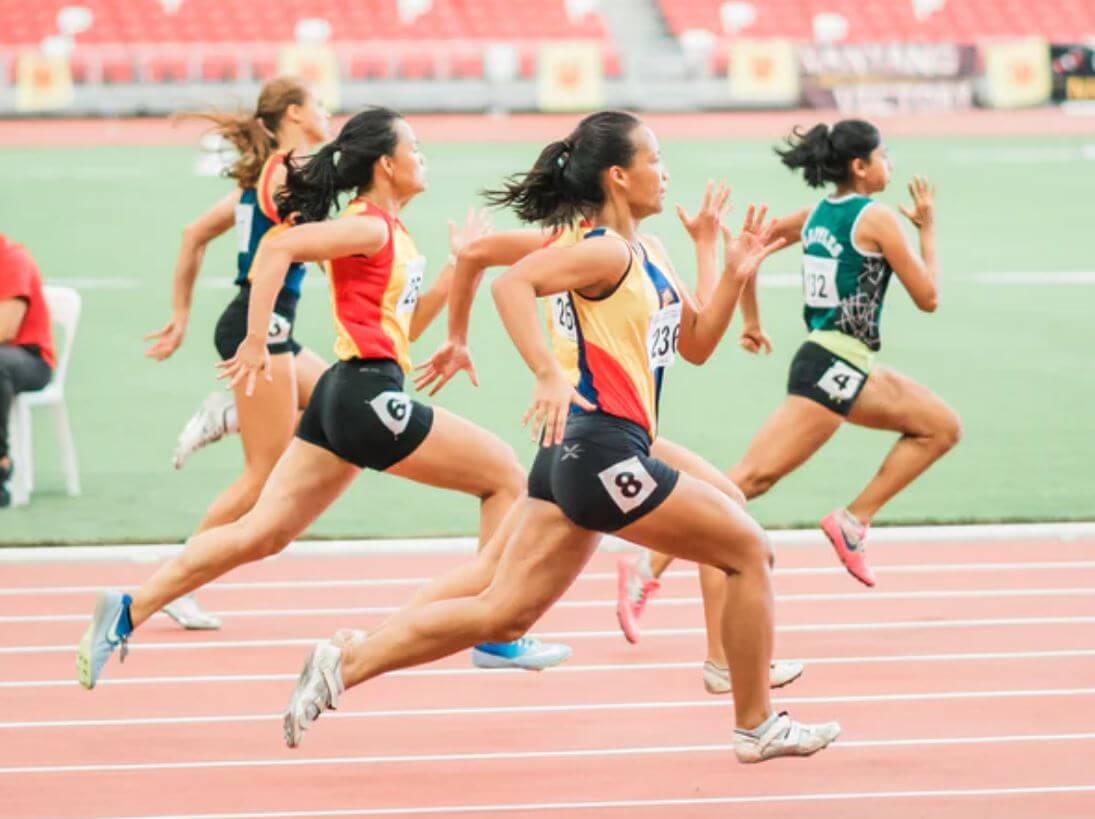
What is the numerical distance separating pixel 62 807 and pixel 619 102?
29272 millimetres

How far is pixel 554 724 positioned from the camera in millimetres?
6281

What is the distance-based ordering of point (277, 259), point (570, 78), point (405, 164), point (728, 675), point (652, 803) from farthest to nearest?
point (570, 78)
point (405, 164)
point (728, 675)
point (277, 259)
point (652, 803)

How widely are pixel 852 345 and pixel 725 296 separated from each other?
2.25 metres

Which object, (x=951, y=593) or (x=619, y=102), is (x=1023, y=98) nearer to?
(x=619, y=102)

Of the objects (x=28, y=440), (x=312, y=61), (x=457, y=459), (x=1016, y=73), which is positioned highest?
(x=457, y=459)

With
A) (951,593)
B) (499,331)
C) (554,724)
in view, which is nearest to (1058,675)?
(951,593)

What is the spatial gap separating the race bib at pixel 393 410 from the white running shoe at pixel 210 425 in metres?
1.78

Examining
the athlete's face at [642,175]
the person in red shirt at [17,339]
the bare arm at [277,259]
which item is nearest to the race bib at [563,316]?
the athlete's face at [642,175]

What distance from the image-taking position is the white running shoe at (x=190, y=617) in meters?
7.49

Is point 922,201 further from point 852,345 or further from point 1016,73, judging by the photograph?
point 1016,73

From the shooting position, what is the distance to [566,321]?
561 centimetres

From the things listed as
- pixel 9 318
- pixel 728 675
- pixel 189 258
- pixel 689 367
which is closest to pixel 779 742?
pixel 728 675

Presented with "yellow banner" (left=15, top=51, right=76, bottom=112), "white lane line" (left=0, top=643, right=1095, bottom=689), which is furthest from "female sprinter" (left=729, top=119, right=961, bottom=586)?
"yellow banner" (left=15, top=51, right=76, bottom=112)

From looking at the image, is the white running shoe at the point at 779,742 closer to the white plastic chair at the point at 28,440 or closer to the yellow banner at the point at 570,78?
the white plastic chair at the point at 28,440
